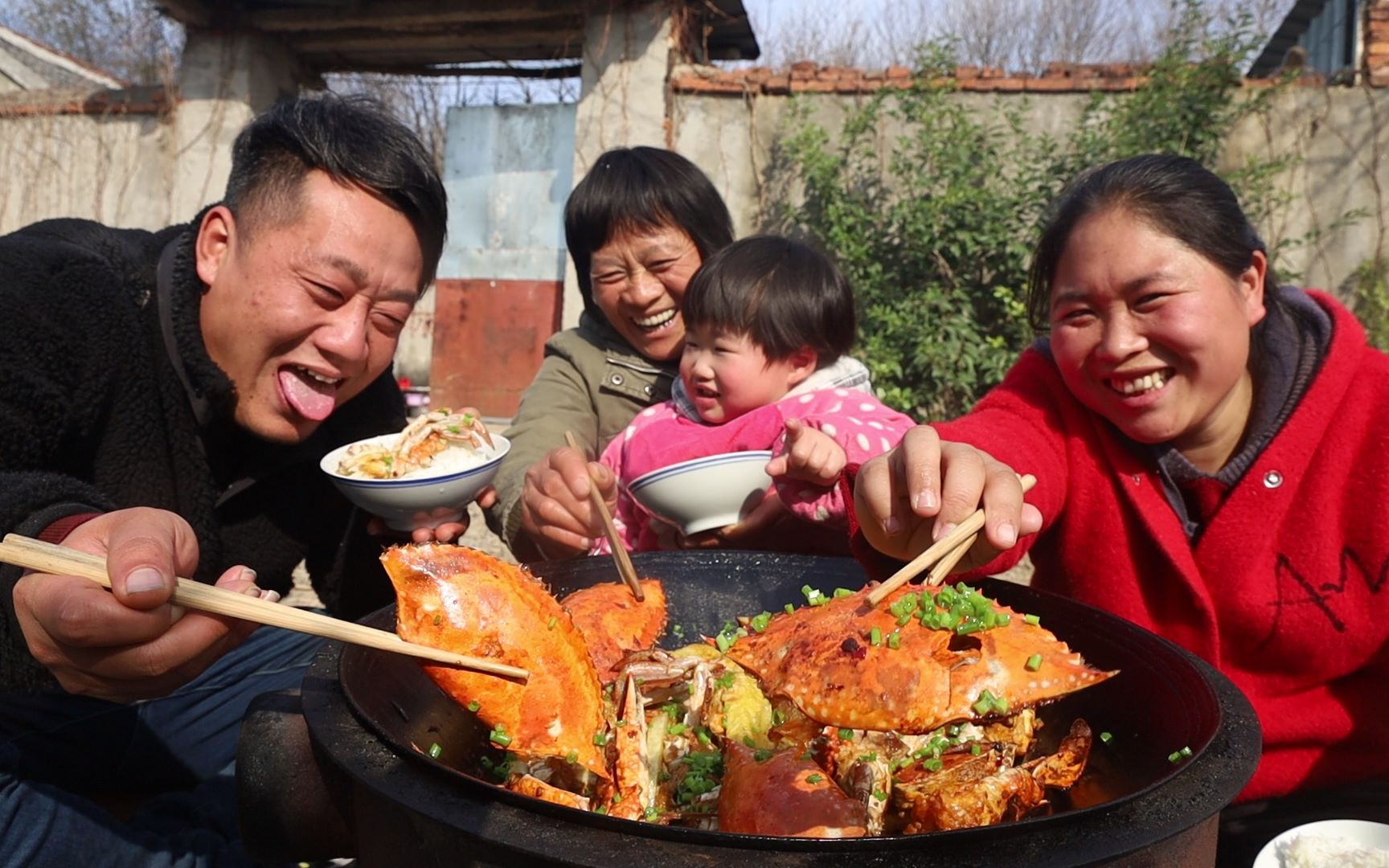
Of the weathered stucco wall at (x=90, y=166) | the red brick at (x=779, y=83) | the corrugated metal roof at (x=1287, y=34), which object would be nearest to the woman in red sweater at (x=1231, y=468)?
the red brick at (x=779, y=83)

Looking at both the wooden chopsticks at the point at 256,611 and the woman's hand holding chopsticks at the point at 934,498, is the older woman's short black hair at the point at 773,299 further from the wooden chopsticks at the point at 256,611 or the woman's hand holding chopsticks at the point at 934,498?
the wooden chopsticks at the point at 256,611

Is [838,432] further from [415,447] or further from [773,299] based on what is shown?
[415,447]

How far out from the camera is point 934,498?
1.48 metres

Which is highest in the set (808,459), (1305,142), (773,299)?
(1305,142)

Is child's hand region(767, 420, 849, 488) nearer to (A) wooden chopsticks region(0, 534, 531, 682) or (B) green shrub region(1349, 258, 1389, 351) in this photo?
(A) wooden chopsticks region(0, 534, 531, 682)

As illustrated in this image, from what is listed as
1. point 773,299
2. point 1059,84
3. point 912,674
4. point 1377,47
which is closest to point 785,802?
point 912,674

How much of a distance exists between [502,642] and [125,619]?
1.79 feet

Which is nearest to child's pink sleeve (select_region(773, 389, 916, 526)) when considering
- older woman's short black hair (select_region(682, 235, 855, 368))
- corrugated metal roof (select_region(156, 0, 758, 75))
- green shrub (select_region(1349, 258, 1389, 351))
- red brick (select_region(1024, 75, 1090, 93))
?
older woman's short black hair (select_region(682, 235, 855, 368))

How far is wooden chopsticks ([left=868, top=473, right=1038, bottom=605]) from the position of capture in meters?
1.31

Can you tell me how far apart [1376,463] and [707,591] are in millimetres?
1552

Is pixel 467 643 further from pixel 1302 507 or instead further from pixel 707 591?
pixel 1302 507

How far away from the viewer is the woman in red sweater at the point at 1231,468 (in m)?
1.93

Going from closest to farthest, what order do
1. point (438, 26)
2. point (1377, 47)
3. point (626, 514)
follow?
point (626, 514) < point (1377, 47) < point (438, 26)

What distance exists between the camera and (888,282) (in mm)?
7375
